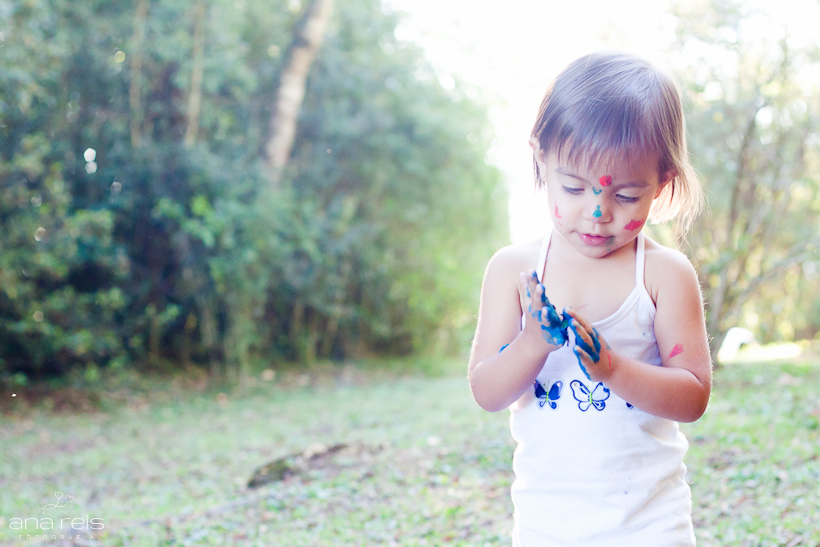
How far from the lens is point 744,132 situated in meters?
6.30

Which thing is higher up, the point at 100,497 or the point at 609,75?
the point at 609,75

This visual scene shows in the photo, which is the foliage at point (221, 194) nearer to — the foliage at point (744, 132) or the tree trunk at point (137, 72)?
the tree trunk at point (137, 72)

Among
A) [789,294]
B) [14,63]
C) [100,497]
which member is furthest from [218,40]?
[789,294]

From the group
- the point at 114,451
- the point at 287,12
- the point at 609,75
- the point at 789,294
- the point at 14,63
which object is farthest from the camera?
the point at 789,294

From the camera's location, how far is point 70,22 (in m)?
7.84

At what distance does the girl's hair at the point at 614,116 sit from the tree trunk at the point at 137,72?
7.53 metres

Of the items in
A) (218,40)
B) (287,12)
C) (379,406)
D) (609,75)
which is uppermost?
(287,12)

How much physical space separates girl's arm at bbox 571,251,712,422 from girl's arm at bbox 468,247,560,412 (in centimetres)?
8

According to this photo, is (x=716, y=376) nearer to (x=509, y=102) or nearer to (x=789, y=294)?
(x=509, y=102)

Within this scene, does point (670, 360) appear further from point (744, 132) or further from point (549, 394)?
point (744, 132)

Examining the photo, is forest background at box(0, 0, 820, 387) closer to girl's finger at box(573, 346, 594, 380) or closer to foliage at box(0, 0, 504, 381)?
foliage at box(0, 0, 504, 381)

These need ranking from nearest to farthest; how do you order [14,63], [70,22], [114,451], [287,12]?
[114,451] → [14,63] → [70,22] → [287,12]

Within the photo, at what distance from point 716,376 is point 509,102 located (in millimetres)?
5370

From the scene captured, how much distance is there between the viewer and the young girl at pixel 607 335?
4.56 ft
